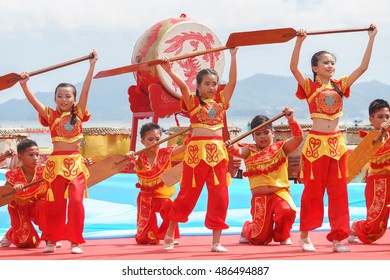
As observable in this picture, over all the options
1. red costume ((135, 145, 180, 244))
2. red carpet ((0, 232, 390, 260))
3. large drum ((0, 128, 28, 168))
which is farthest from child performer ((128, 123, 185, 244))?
large drum ((0, 128, 28, 168))

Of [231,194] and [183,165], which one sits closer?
[183,165]

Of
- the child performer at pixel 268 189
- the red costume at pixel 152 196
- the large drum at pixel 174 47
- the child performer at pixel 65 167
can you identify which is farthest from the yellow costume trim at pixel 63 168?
the large drum at pixel 174 47

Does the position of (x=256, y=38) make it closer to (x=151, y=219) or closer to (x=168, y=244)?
(x=168, y=244)

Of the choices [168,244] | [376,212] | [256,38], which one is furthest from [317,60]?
[168,244]

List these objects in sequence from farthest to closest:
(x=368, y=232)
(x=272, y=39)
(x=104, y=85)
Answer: (x=104, y=85)
(x=368, y=232)
(x=272, y=39)

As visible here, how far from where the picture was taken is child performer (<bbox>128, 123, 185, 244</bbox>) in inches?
245

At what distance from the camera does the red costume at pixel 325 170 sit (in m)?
5.18

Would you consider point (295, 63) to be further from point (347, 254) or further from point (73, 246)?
point (73, 246)

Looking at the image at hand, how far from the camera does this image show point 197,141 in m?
5.31

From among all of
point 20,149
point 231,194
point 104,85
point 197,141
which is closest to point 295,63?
point 197,141

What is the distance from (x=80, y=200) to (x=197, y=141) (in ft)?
2.71

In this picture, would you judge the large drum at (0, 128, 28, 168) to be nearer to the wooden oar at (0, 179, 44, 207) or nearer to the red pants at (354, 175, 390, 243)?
the wooden oar at (0, 179, 44, 207)

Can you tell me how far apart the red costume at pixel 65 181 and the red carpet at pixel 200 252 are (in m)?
0.16

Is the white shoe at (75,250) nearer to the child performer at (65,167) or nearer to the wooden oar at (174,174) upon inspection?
the child performer at (65,167)
